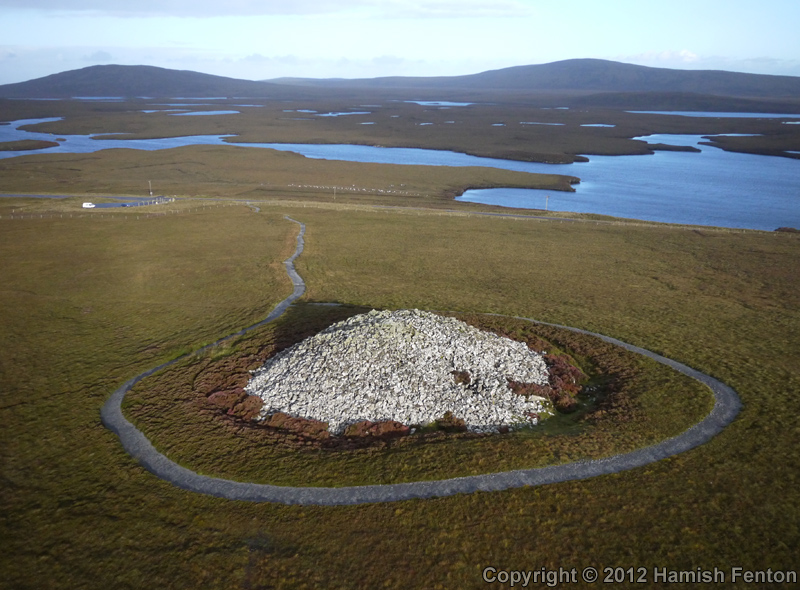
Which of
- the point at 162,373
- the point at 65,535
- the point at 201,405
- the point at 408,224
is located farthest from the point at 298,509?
the point at 408,224

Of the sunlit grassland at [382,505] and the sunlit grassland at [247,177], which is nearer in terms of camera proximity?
the sunlit grassland at [382,505]

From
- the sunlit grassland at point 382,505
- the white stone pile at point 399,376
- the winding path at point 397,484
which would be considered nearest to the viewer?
the sunlit grassland at point 382,505

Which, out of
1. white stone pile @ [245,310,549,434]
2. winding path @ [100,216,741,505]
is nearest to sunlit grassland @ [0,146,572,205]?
white stone pile @ [245,310,549,434]

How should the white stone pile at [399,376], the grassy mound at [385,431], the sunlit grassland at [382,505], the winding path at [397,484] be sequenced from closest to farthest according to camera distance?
the sunlit grassland at [382,505] → the winding path at [397,484] → the grassy mound at [385,431] → the white stone pile at [399,376]

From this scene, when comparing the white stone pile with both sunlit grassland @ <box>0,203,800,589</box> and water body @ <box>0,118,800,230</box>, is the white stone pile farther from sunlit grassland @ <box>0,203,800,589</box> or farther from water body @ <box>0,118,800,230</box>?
water body @ <box>0,118,800,230</box>

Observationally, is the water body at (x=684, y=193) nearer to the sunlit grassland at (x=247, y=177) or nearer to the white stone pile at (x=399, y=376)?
the sunlit grassland at (x=247, y=177)

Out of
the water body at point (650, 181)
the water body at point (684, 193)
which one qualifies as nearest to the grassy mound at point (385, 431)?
the water body at point (684, 193)

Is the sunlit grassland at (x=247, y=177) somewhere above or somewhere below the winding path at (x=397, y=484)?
above
